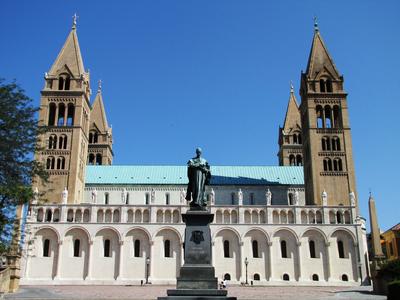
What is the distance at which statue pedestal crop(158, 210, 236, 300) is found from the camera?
17.6 metres

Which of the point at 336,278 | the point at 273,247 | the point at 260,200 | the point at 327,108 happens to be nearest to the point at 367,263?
the point at 336,278

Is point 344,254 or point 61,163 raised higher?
point 61,163

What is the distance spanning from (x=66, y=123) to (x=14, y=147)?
4053cm

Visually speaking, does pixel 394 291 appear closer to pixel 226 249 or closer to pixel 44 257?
pixel 226 249

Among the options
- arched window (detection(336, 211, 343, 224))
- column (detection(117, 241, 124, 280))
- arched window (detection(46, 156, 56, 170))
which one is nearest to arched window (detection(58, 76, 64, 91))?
arched window (detection(46, 156, 56, 170))

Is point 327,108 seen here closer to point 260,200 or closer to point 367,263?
point 260,200

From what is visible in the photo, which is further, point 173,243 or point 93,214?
point 93,214

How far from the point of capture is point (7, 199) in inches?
867

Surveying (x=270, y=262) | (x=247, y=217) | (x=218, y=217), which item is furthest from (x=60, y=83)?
(x=270, y=262)

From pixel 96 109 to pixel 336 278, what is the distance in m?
50.3

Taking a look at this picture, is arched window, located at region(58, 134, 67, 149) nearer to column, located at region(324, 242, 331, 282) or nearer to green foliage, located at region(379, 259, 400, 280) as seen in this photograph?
column, located at region(324, 242, 331, 282)

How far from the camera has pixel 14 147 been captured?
22922mm

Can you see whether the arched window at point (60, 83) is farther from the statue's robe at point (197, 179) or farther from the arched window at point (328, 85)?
the statue's robe at point (197, 179)

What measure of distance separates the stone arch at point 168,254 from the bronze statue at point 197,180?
35527 mm
